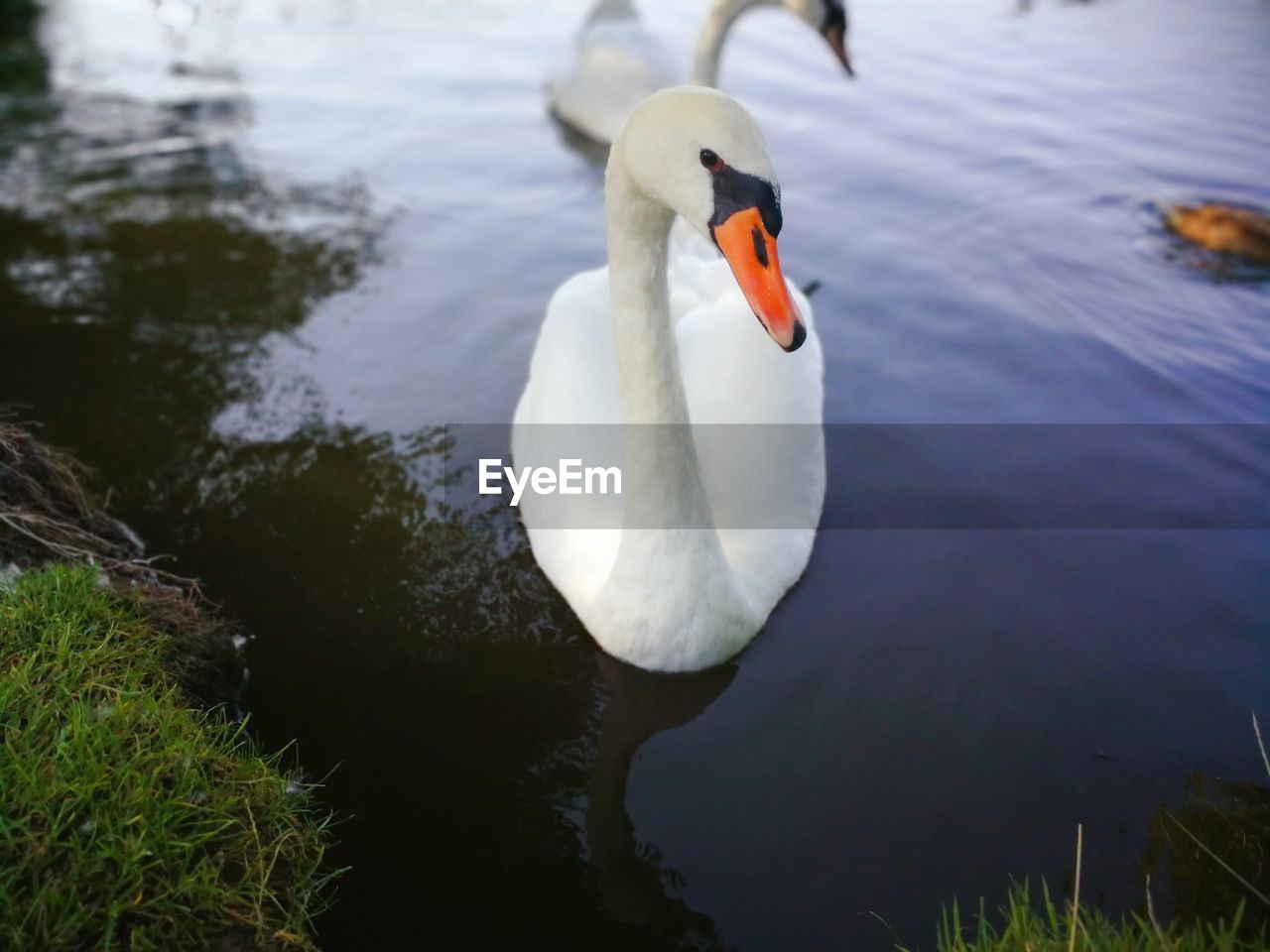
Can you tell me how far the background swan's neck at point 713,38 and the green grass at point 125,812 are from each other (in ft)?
16.5

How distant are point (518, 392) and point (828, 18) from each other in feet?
Answer: 12.1

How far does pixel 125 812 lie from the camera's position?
2389 millimetres

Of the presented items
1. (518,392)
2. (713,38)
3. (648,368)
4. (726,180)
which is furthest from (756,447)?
(713,38)

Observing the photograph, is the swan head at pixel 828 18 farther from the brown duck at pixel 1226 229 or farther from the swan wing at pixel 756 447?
the swan wing at pixel 756 447

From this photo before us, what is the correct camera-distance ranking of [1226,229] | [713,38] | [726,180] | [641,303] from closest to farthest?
[726,180], [641,303], [1226,229], [713,38]

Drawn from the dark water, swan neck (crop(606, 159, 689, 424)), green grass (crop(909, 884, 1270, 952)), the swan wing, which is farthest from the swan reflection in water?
swan neck (crop(606, 159, 689, 424))

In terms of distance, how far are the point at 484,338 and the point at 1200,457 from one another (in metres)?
3.53

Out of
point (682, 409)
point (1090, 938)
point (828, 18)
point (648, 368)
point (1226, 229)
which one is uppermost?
point (828, 18)

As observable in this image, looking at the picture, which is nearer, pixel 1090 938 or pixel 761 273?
pixel 1090 938

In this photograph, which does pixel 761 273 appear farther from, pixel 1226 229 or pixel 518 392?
pixel 1226 229

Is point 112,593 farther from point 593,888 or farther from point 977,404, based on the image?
point 977,404

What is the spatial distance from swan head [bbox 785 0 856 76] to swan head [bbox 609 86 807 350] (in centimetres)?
492

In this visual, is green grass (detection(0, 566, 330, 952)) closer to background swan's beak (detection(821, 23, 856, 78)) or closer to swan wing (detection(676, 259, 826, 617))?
swan wing (detection(676, 259, 826, 617))

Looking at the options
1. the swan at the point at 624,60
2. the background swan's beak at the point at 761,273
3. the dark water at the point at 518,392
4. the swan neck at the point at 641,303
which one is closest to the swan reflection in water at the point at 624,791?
the dark water at the point at 518,392
